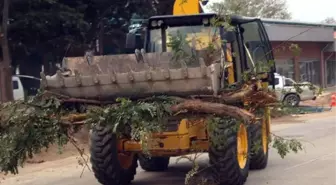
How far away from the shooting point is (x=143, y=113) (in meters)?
8.38

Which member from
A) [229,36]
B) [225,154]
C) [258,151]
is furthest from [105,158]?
[258,151]

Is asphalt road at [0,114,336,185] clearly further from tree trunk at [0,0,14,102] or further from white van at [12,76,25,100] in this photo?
white van at [12,76,25,100]

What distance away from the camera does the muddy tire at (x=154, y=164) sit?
40.0 feet

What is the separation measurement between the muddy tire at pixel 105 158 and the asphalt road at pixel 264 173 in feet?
3.00

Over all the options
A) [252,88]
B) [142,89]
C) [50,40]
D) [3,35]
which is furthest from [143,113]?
[50,40]

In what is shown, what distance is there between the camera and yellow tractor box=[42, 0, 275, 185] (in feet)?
29.5

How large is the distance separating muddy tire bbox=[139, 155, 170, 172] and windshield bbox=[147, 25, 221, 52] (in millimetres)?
2030

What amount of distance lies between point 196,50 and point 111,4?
18326 mm

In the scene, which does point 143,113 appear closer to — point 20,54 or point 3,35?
point 3,35

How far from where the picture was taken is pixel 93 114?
339 inches

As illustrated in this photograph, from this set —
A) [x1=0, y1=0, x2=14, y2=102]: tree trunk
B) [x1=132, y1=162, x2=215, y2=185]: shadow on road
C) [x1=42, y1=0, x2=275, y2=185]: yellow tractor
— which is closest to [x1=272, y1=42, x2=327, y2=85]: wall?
[x1=0, y1=0, x2=14, y2=102]: tree trunk

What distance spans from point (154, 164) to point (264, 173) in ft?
6.66

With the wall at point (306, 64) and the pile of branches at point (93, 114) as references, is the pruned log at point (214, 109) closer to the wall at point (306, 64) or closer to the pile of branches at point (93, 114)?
the pile of branches at point (93, 114)

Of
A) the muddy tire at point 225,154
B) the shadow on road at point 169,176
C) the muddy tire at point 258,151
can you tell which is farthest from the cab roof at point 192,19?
the shadow on road at point 169,176
